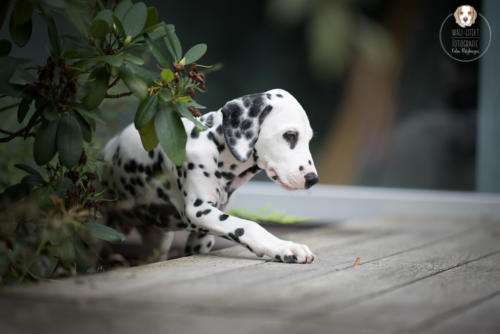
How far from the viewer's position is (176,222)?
3064 millimetres

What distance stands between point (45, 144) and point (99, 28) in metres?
0.49

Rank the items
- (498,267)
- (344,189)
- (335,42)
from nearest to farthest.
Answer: (335,42)
(498,267)
(344,189)

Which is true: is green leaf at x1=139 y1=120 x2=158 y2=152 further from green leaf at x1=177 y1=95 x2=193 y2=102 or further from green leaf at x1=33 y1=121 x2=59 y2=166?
green leaf at x1=33 y1=121 x2=59 y2=166

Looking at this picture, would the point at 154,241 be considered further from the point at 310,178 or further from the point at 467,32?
the point at 467,32

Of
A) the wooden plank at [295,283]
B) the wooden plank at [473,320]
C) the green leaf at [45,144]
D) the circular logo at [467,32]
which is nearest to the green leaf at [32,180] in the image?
the green leaf at [45,144]

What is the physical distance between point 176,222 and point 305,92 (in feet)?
8.54

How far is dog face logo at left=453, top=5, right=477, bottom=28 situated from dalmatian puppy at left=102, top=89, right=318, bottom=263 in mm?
2582

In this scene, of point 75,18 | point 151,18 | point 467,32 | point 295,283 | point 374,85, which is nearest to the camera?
point 295,283

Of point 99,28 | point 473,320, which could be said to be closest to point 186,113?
point 99,28

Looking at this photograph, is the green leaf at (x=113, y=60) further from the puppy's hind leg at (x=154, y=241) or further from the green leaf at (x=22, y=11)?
the puppy's hind leg at (x=154, y=241)

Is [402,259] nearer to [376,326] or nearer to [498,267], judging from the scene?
[498,267]

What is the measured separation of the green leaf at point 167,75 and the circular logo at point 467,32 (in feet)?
9.65

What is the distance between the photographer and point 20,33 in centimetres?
258

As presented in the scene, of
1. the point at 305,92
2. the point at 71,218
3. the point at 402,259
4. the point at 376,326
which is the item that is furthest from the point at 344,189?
the point at 376,326
